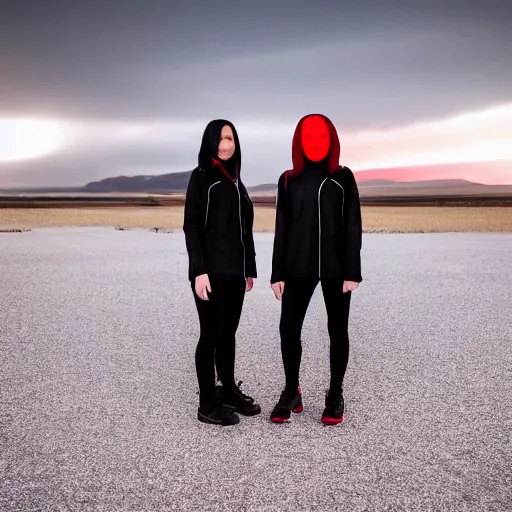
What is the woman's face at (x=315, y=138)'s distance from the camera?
328 cm

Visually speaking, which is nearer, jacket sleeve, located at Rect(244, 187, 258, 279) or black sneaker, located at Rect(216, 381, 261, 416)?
jacket sleeve, located at Rect(244, 187, 258, 279)

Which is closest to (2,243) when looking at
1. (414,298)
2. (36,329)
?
(36,329)

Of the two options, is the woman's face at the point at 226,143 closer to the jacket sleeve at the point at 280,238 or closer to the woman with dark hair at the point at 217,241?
the woman with dark hair at the point at 217,241

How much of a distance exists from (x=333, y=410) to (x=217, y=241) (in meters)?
1.36

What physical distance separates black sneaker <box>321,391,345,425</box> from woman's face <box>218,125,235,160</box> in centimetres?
173

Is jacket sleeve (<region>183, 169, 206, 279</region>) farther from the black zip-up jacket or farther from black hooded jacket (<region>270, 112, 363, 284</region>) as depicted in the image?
black hooded jacket (<region>270, 112, 363, 284</region>)

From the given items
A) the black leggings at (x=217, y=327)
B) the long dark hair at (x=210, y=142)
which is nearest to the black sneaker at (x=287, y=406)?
the black leggings at (x=217, y=327)

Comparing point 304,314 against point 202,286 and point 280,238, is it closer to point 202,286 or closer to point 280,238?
point 280,238

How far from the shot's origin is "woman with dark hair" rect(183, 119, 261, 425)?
10.9ft

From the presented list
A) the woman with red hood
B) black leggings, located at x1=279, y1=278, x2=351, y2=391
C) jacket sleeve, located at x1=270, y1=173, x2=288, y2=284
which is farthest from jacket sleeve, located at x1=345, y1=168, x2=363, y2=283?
jacket sleeve, located at x1=270, y1=173, x2=288, y2=284

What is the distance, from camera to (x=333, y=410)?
3514mm

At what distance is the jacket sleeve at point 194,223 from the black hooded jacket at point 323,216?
53 cm

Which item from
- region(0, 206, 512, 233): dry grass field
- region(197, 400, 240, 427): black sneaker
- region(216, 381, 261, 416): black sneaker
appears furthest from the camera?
region(0, 206, 512, 233): dry grass field

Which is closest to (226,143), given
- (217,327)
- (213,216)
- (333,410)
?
(213,216)
